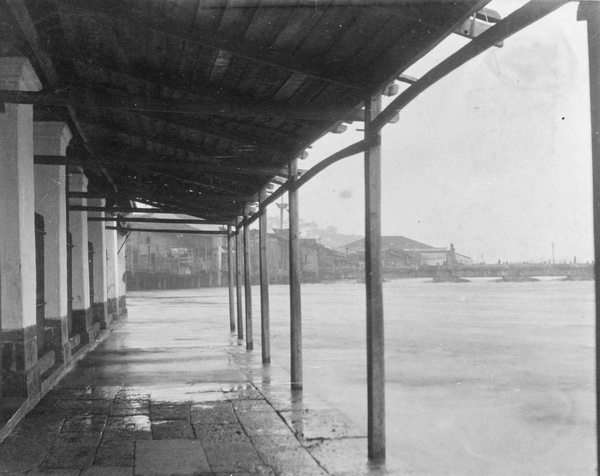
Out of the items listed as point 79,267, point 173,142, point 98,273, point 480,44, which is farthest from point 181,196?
point 480,44

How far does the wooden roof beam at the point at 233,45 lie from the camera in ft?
11.8

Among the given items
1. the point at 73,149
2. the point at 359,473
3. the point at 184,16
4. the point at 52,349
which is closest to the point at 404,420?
the point at 359,473

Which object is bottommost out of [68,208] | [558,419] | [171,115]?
[558,419]

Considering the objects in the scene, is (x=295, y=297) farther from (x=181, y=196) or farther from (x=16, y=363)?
(x=181, y=196)

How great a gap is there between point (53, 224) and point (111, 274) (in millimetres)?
7433

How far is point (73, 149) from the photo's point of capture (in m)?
8.88

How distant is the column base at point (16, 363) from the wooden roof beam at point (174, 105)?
79.2 inches

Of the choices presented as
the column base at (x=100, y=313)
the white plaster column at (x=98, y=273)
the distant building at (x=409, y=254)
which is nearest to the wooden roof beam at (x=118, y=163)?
the white plaster column at (x=98, y=273)

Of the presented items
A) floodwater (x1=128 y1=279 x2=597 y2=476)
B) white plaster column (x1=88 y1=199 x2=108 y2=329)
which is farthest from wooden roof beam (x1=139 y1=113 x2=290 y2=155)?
white plaster column (x1=88 y1=199 x2=108 y2=329)

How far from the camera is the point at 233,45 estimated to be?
3.90 m

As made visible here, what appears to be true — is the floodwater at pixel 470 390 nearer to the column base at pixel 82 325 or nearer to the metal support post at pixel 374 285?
the metal support post at pixel 374 285

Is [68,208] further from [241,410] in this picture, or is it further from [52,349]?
[241,410]

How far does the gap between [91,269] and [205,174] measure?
4053mm

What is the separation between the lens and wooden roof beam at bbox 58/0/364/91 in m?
3.59
